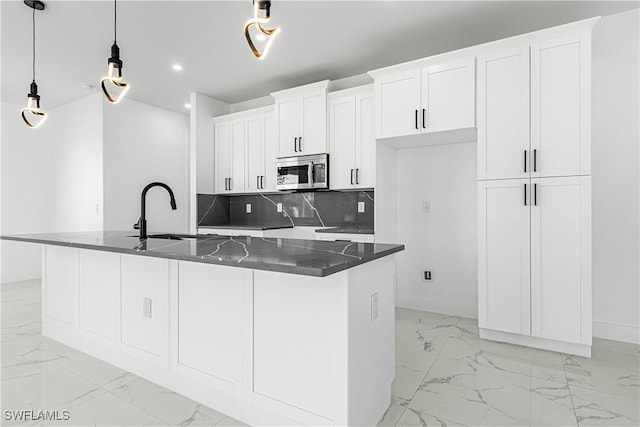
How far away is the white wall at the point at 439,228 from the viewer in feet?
11.8

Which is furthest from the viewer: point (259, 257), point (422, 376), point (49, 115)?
point (49, 115)

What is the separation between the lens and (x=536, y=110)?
8.98 feet

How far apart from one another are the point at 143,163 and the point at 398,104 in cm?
393

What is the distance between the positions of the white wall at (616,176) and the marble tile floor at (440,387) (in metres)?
0.32

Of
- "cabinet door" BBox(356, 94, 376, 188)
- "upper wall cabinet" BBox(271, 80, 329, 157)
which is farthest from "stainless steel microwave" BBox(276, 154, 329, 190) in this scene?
"cabinet door" BBox(356, 94, 376, 188)

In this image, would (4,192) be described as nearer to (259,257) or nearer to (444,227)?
(259,257)

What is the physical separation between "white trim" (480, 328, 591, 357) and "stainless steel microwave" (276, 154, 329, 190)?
A: 220 cm

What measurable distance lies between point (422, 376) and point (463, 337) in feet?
3.03


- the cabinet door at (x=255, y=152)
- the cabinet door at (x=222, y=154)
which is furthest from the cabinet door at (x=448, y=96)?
the cabinet door at (x=222, y=154)

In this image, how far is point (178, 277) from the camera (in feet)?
6.46

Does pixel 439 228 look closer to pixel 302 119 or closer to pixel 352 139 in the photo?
pixel 352 139

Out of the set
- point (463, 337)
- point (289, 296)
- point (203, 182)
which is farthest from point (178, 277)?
point (203, 182)

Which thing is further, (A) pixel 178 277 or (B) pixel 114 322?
(B) pixel 114 322

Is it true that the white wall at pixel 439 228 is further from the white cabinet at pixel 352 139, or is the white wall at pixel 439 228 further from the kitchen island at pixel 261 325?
the kitchen island at pixel 261 325
